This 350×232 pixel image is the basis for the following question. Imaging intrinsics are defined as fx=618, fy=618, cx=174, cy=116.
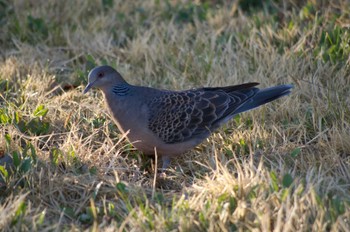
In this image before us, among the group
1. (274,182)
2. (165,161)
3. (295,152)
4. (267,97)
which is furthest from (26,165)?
(267,97)

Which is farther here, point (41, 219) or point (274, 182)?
point (274, 182)

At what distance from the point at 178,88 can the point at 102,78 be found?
98 centimetres

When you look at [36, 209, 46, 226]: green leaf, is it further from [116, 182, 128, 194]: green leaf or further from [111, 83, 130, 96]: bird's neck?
[111, 83, 130, 96]: bird's neck

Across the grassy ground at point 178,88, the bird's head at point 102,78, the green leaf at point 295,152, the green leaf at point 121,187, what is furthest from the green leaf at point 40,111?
the green leaf at point 295,152

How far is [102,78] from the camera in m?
4.56

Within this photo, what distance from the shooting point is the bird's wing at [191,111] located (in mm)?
4473

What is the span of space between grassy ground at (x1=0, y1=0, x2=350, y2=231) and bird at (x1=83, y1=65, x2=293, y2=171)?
135mm

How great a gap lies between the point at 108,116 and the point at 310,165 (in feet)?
5.57

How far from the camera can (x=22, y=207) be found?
3.43 m

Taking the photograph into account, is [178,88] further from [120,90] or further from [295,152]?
[295,152]

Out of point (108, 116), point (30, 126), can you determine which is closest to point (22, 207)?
point (30, 126)

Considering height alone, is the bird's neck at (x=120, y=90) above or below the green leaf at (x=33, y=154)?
above

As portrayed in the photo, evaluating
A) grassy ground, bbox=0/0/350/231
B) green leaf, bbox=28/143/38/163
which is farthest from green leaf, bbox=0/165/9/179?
green leaf, bbox=28/143/38/163

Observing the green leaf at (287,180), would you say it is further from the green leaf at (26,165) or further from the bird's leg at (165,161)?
the green leaf at (26,165)
